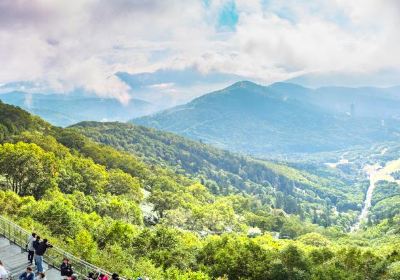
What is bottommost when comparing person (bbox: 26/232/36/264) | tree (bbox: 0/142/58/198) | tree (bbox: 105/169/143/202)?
tree (bbox: 105/169/143/202)

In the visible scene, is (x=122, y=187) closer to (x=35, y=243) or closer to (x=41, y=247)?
(x=35, y=243)

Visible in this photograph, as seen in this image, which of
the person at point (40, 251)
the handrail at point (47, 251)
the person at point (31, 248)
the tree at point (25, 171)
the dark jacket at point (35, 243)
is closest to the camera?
the person at point (40, 251)

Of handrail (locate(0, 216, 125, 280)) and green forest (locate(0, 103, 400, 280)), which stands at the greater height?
handrail (locate(0, 216, 125, 280))

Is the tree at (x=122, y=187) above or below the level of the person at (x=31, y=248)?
below

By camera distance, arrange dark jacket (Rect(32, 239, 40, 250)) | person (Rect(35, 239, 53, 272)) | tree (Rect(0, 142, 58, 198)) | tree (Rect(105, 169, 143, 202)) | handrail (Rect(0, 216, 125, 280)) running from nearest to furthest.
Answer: person (Rect(35, 239, 53, 272)) < dark jacket (Rect(32, 239, 40, 250)) < handrail (Rect(0, 216, 125, 280)) < tree (Rect(0, 142, 58, 198)) < tree (Rect(105, 169, 143, 202))

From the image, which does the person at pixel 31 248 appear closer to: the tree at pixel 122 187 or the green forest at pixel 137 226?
the green forest at pixel 137 226

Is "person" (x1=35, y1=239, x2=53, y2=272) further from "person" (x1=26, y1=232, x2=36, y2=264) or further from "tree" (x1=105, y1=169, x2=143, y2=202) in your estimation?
"tree" (x1=105, y1=169, x2=143, y2=202)

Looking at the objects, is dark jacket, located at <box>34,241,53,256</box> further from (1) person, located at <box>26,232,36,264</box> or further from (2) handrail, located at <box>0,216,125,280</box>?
(2) handrail, located at <box>0,216,125,280</box>

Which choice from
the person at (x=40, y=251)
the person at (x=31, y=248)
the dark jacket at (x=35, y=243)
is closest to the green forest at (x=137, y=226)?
the person at (x=31, y=248)

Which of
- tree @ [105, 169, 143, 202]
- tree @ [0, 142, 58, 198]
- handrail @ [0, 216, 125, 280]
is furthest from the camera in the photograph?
tree @ [105, 169, 143, 202]

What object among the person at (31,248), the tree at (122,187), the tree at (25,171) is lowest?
the tree at (122,187)

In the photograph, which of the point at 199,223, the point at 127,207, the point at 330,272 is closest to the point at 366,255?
the point at 330,272

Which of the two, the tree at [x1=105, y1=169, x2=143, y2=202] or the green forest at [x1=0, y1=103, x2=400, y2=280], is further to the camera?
the tree at [x1=105, y1=169, x2=143, y2=202]

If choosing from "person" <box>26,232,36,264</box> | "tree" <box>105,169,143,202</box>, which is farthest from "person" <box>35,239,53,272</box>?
"tree" <box>105,169,143,202</box>
